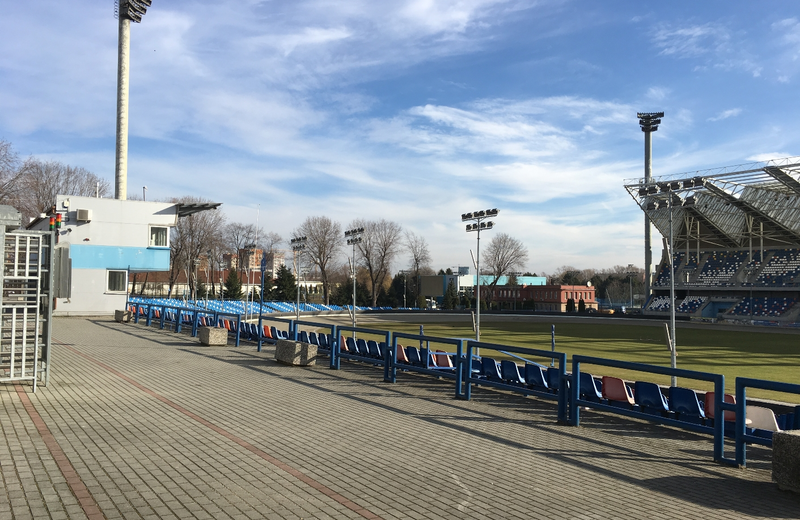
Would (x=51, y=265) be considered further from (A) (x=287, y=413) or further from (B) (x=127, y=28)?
(B) (x=127, y=28)

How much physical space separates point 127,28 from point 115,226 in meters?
19.8

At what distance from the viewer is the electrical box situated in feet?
132

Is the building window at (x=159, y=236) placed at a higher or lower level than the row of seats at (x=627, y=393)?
higher

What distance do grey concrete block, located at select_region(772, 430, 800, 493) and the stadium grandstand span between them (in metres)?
49.3

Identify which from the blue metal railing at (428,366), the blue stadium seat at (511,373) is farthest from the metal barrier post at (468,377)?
the blue stadium seat at (511,373)

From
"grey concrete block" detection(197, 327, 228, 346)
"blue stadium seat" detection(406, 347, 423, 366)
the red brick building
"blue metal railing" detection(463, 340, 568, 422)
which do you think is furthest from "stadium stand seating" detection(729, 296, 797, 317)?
"blue metal railing" detection(463, 340, 568, 422)

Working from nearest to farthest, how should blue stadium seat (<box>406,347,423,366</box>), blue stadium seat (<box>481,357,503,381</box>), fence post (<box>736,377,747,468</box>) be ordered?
fence post (<box>736,377,747,468</box>) → blue stadium seat (<box>481,357,503,381</box>) → blue stadium seat (<box>406,347,423,366</box>)

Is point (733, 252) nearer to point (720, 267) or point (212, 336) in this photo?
point (720, 267)

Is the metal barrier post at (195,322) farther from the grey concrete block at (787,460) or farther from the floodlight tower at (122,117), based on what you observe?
the floodlight tower at (122,117)

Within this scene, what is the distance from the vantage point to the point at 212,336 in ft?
70.1

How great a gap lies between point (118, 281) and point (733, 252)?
64904 mm

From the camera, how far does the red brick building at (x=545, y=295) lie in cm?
10025

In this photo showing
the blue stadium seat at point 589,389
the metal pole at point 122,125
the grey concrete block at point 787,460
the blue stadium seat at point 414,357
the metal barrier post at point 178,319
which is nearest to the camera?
the grey concrete block at point 787,460

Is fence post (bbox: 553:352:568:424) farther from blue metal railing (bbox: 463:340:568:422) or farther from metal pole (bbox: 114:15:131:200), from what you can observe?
metal pole (bbox: 114:15:131:200)
